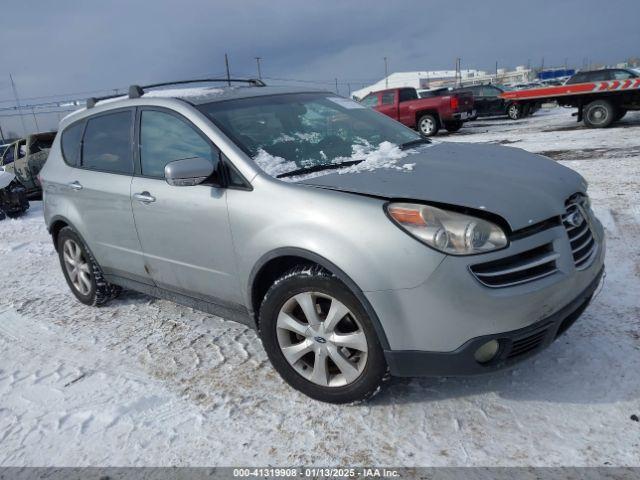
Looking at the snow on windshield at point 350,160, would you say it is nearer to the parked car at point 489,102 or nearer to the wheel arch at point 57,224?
the wheel arch at point 57,224

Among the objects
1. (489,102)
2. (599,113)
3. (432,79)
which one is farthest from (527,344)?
(432,79)

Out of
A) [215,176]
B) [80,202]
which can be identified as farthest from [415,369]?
[80,202]

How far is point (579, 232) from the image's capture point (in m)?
2.63

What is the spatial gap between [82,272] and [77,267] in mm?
90

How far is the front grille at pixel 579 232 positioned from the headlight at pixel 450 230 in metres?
0.51

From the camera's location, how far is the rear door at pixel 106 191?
12.1ft

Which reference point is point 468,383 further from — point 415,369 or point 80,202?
point 80,202

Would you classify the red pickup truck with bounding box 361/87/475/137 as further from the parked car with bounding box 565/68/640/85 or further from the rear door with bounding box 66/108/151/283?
the rear door with bounding box 66/108/151/283

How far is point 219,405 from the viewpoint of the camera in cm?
284

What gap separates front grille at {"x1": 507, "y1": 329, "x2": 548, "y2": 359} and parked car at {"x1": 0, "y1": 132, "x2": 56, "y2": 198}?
13264 mm

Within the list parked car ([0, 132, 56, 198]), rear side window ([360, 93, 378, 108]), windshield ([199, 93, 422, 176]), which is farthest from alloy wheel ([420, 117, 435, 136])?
windshield ([199, 93, 422, 176])

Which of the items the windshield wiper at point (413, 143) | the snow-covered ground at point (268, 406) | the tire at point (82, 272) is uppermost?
the windshield wiper at point (413, 143)

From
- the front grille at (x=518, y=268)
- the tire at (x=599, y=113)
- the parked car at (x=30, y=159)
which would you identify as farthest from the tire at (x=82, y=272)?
the tire at (x=599, y=113)

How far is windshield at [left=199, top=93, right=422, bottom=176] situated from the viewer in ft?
9.86
